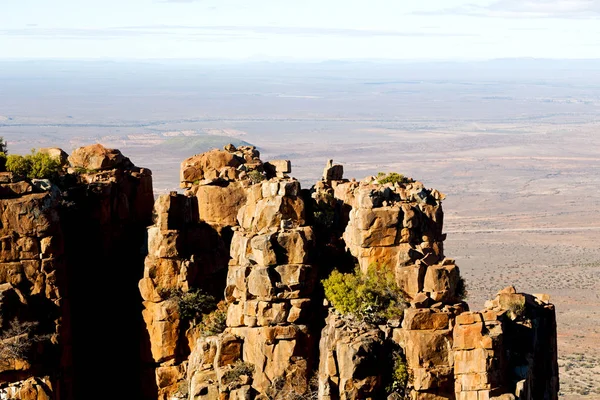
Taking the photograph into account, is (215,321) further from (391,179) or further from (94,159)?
(391,179)

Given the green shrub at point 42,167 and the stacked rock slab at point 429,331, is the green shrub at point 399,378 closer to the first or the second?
the stacked rock slab at point 429,331

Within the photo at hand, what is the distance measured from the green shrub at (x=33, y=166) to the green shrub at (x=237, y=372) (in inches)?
412

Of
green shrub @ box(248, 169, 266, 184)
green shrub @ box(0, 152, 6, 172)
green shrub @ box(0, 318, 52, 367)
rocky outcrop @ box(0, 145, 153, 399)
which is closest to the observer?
green shrub @ box(0, 318, 52, 367)

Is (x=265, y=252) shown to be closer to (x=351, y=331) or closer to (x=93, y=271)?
(x=351, y=331)

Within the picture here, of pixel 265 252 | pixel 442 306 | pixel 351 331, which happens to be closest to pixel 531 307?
pixel 442 306

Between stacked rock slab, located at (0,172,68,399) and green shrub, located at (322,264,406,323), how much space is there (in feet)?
30.8

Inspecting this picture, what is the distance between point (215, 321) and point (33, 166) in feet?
29.0

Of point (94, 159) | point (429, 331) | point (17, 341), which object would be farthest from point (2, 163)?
point (429, 331)

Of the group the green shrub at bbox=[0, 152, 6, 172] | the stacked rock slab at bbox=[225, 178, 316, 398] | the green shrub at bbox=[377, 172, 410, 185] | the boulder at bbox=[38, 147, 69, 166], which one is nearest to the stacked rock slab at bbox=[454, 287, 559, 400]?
the stacked rock slab at bbox=[225, 178, 316, 398]

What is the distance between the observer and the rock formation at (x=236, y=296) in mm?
33594

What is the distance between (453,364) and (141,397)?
12718 mm

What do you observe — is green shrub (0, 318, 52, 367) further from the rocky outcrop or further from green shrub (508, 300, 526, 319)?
green shrub (508, 300, 526, 319)

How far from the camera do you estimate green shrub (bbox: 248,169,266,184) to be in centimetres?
4139

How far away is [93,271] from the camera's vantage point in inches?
1608
